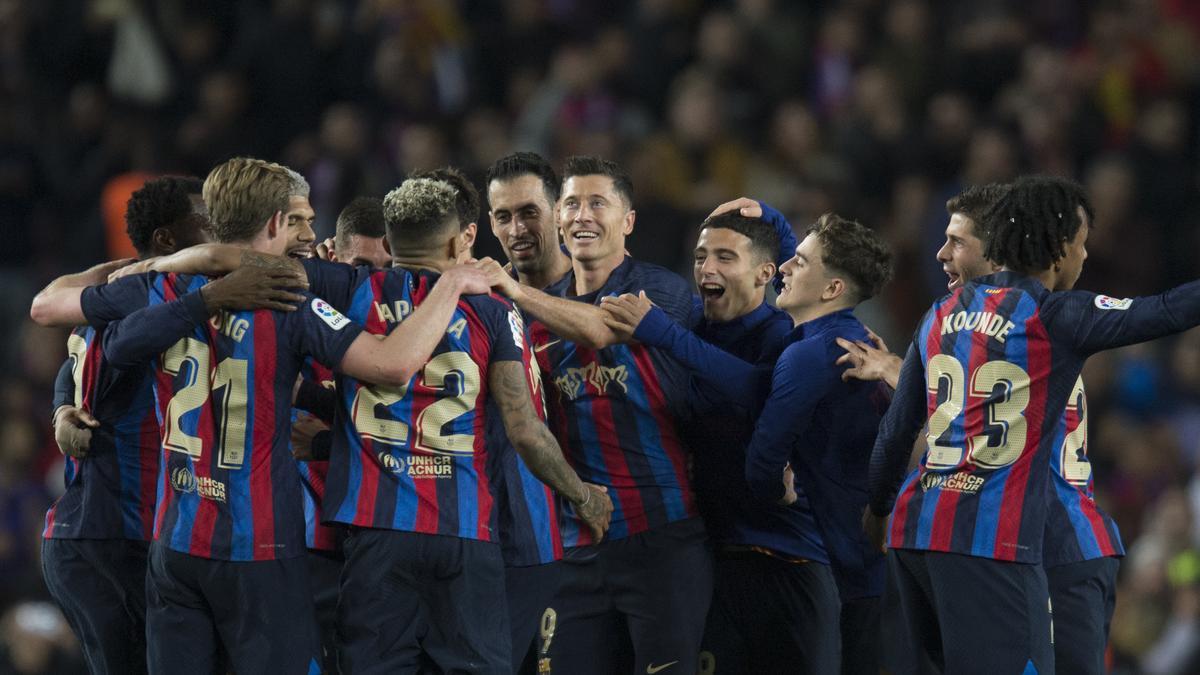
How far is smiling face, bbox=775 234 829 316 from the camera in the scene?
22.5ft

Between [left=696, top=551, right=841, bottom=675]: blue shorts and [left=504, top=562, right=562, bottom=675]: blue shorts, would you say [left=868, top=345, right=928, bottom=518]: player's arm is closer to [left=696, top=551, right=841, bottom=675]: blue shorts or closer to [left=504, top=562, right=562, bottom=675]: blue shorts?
[left=696, top=551, right=841, bottom=675]: blue shorts

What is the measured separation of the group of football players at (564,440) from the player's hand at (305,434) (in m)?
0.02

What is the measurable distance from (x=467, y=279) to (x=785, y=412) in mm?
1410

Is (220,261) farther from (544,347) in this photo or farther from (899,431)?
(899,431)

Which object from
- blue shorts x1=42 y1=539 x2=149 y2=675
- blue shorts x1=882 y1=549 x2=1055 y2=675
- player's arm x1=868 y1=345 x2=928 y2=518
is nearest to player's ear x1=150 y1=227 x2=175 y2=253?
blue shorts x1=42 y1=539 x2=149 y2=675

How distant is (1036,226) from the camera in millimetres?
5926

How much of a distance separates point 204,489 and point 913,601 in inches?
103

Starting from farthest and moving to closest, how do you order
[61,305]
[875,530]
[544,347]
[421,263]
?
[544,347]
[875,530]
[61,305]
[421,263]

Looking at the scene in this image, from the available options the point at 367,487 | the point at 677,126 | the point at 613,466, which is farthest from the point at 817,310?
the point at 677,126

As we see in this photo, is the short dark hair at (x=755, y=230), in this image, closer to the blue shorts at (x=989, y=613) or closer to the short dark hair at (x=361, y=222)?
the short dark hair at (x=361, y=222)

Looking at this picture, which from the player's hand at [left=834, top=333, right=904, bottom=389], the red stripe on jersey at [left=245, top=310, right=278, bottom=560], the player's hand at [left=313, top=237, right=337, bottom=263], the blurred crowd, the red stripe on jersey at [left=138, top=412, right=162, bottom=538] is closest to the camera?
the red stripe on jersey at [left=245, top=310, right=278, bottom=560]

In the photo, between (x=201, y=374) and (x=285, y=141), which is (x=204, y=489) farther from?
(x=285, y=141)

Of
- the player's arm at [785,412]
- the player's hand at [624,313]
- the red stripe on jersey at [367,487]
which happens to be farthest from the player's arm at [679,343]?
the red stripe on jersey at [367,487]

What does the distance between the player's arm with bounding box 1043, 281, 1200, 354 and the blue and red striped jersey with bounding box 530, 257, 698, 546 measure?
176 cm
